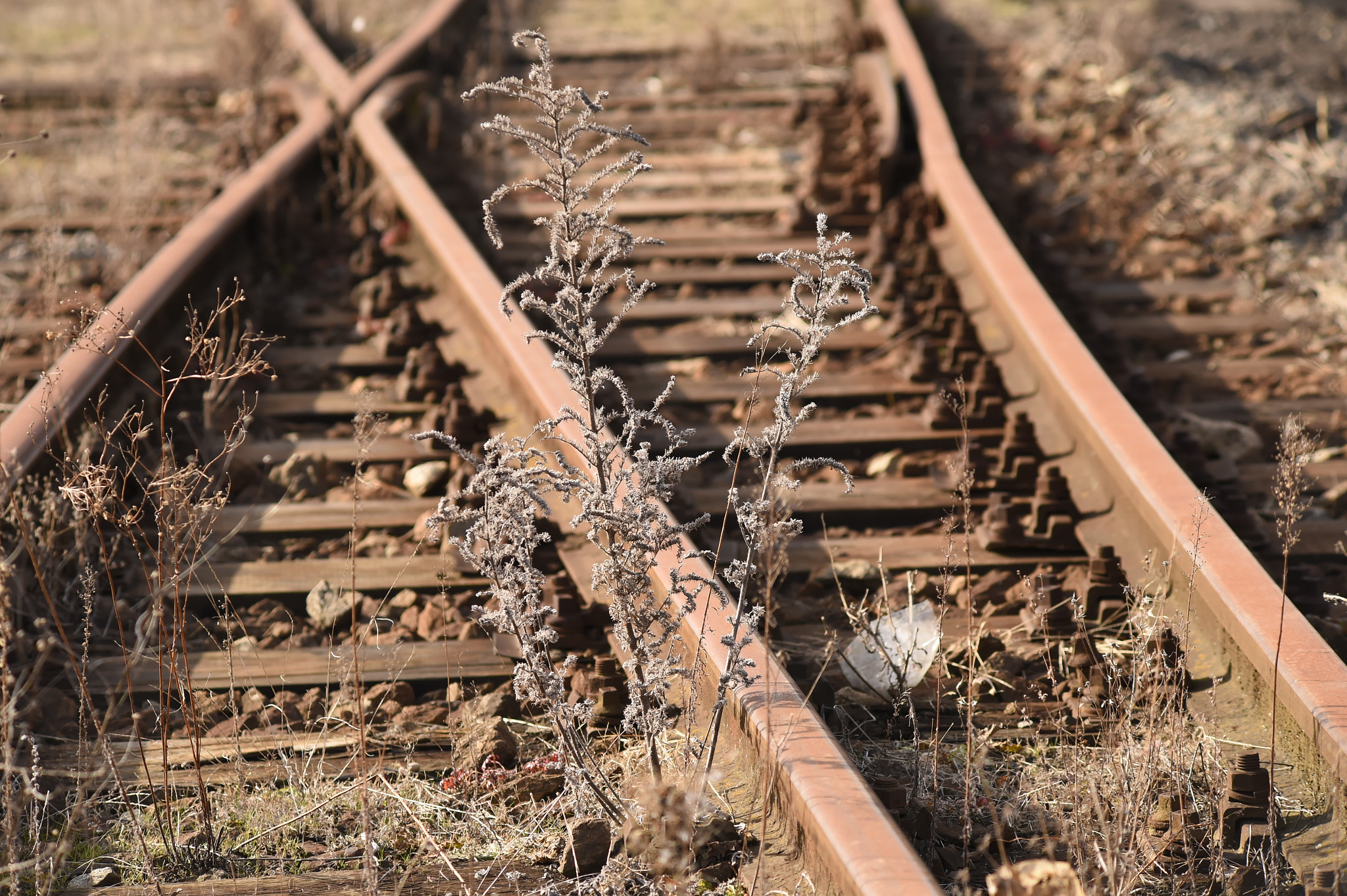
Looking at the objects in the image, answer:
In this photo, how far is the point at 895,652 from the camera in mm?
3445

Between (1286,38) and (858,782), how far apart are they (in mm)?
8390

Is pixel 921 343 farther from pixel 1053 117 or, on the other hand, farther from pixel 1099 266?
pixel 1053 117

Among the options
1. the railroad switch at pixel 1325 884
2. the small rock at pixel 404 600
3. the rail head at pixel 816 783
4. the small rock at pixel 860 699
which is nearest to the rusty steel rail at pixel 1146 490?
the railroad switch at pixel 1325 884

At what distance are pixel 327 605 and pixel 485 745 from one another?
97cm

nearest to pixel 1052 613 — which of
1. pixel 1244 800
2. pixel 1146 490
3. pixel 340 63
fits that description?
pixel 1146 490

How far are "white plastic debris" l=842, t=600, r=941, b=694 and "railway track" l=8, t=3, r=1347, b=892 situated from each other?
0.15 ft

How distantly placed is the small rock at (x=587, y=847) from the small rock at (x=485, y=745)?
16.6 inches

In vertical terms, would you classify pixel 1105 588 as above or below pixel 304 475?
below

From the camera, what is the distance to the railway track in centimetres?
285

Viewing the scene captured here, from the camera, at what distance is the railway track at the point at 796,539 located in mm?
2850

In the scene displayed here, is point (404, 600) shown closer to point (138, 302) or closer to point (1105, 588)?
point (138, 302)

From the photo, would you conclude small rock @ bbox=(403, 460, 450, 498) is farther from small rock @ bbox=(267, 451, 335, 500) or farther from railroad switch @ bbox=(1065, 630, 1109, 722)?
railroad switch @ bbox=(1065, 630, 1109, 722)

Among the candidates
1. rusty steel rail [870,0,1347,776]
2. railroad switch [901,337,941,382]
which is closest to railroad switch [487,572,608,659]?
rusty steel rail [870,0,1347,776]

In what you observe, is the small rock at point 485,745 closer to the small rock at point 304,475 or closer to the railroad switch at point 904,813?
the railroad switch at point 904,813
